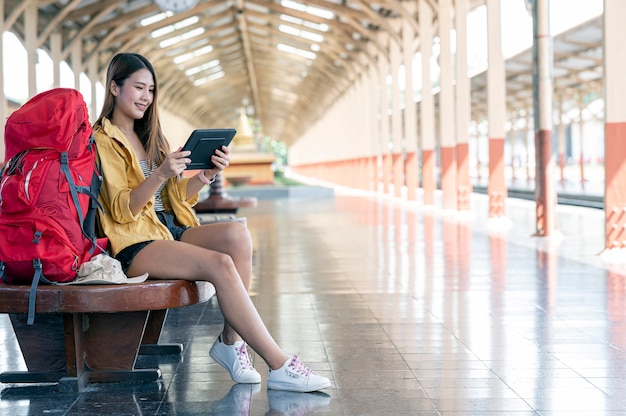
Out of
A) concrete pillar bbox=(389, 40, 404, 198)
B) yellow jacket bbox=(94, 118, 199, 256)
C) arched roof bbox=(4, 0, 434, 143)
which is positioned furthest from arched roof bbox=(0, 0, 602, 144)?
yellow jacket bbox=(94, 118, 199, 256)

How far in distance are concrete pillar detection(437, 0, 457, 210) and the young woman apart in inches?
521

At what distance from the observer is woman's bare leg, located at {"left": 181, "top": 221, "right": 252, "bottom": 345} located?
152 inches

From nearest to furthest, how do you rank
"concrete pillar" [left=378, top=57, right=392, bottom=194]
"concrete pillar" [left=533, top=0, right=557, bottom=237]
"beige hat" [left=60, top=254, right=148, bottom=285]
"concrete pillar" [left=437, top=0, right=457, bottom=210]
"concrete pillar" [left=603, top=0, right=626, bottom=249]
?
1. "beige hat" [left=60, top=254, right=148, bottom=285]
2. "concrete pillar" [left=603, top=0, right=626, bottom=249]
3. "concrete pillar" [left=533, top=0, right=557, bottom=237]
4. "concrete pillar" [left=437, top=0, right=457, bottom=210]
5. "concrete pillar" [left=378, top=57, right=392, bottom=194]

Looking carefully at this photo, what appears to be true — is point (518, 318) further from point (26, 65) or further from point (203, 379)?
point (26, 65)

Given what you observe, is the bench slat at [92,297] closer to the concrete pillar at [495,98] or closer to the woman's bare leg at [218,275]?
the woman's bare leg at [218,275]

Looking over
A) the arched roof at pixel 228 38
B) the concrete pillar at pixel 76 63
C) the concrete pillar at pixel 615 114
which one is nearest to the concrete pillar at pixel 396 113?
the arched roof at pixel 228 38

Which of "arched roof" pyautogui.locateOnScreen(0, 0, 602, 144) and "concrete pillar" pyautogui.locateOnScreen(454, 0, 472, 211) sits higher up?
"arched roof" pyautogui.locateOnScreen(0, 0, 602, 144)


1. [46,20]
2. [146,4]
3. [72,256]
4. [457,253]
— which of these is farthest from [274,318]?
[146,4]

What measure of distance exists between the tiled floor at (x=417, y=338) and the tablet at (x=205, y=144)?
0.87m

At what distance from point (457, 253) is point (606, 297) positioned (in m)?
3.18

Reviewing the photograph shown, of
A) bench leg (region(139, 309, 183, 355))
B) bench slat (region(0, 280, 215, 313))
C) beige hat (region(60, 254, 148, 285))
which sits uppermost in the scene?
beige hat (region(60, 254, 148, 285))

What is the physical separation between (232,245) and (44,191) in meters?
0.78

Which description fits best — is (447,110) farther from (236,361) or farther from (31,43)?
(236,361)

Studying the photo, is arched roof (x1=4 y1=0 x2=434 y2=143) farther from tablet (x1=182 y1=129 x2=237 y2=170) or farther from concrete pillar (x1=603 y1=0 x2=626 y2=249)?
tablet (x1=182 y1=129 x2=237 y2=170)
